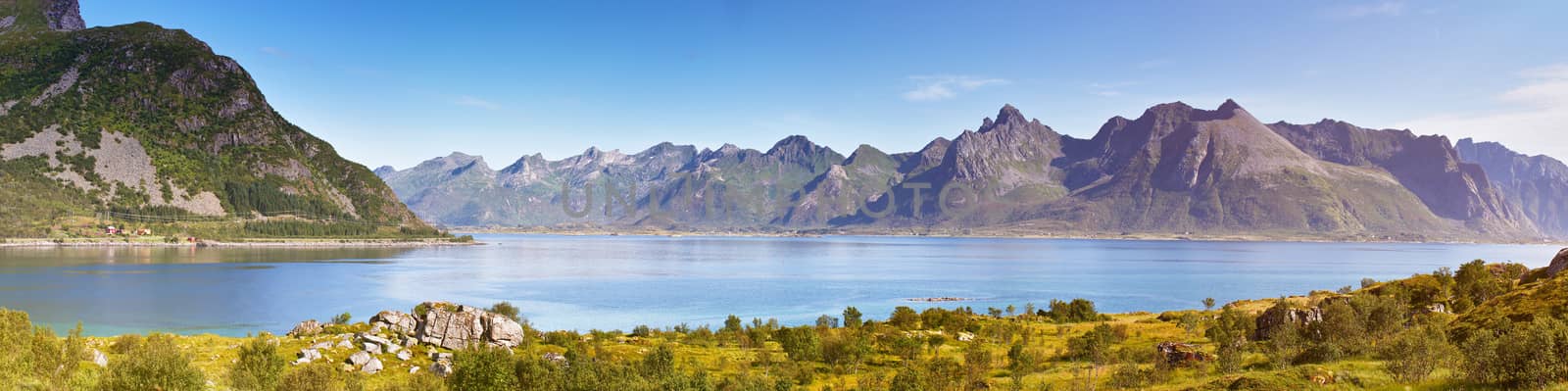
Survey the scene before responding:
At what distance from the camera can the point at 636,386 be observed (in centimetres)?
3200

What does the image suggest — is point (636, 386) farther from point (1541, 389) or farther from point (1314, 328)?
point (1314, 328)

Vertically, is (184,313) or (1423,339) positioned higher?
(1423,339)

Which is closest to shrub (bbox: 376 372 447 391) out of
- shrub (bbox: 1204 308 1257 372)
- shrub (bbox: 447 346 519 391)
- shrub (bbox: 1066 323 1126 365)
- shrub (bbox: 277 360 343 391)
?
shrub (bbox: 447 346 519 391)

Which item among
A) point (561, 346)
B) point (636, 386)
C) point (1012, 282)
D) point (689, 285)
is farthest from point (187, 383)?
point (1012, 282)

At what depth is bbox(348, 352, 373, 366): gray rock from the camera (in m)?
46.2

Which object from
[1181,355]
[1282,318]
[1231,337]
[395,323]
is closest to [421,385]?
[395,323]

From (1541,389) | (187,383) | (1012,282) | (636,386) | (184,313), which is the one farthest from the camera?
(1012,282)

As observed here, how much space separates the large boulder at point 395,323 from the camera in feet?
178

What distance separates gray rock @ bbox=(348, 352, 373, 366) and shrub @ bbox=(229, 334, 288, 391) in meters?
8.30

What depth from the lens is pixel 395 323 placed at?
183ft

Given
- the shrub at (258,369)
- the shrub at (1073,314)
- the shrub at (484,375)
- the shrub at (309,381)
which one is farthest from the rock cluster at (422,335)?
the shrub at (1073,314)

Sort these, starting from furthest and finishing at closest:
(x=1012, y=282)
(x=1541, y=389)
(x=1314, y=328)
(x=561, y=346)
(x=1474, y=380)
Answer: (x=1012, y=282)
(x=561, y=346)
(x=1314, y=328)
(x=1474, y=380)
(x=1541, y=389)

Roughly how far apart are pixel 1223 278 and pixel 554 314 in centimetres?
14999

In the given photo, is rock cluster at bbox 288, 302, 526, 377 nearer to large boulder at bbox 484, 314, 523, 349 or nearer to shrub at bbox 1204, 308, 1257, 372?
large boulder at bbox 484, 314, 523, 349
